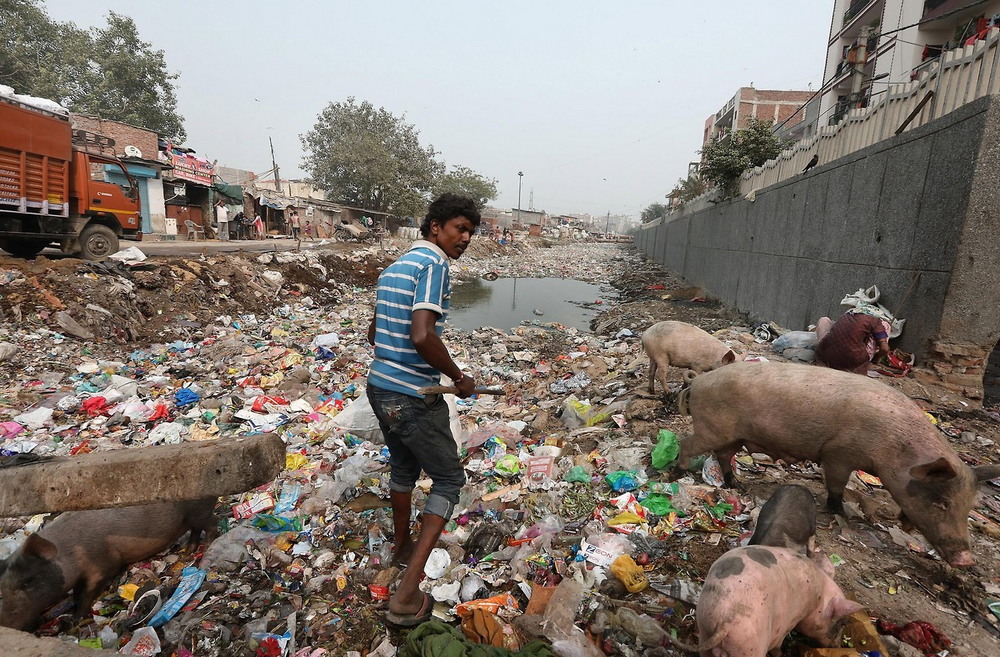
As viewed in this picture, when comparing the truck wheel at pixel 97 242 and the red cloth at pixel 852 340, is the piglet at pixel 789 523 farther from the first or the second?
the truck wheel at pixel 97 242

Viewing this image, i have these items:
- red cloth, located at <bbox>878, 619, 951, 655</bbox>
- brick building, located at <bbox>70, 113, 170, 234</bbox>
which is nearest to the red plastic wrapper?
red cloth, located at <bbox>878, 619, 951, 655</bbox>

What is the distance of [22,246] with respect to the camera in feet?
30.9

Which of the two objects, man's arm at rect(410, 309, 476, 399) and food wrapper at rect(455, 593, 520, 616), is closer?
man's arm at rect(410, 309, 476, 399)

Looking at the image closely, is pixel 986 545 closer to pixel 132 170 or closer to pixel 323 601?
pixel 323 601

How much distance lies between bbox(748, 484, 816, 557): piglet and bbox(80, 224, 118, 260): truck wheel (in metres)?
12.3

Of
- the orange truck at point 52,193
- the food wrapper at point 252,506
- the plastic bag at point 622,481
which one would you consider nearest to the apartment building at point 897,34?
the plastic bag at point 622,481

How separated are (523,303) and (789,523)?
45.4 feet

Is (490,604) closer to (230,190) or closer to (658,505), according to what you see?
(658,505)

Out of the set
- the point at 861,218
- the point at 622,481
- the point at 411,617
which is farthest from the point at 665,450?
the point at 861,218

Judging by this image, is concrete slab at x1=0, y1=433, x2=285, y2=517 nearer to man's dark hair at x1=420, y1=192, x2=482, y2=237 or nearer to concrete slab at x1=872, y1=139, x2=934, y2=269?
man's dark hair at x1=420, y1=192, x2=482, y2=237

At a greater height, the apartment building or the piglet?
the apartment building

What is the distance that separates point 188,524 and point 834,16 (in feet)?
100

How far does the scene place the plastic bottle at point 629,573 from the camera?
2344 mm

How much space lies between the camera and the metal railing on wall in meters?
3.91
